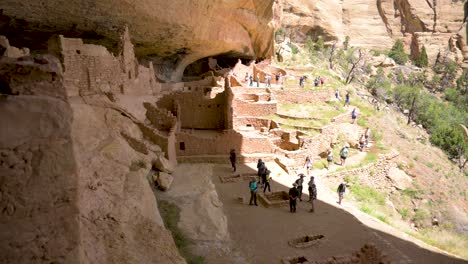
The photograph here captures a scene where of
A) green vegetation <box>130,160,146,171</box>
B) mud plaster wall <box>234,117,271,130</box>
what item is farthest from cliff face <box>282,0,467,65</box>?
green vegetation <box>130,160,146,171</box>

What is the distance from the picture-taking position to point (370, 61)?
59312 mm

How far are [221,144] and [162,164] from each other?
3670 mm

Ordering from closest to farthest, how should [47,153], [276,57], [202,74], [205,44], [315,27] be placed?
[47,153] < [205,44] < [202,74] < [276,57] < [315,27]

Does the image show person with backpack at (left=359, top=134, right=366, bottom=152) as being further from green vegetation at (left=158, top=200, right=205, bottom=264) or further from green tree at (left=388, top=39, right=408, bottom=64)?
green tree at (left=388, top=39, right=408, bottom=64)

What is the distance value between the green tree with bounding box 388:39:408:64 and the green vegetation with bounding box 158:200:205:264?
201 feet

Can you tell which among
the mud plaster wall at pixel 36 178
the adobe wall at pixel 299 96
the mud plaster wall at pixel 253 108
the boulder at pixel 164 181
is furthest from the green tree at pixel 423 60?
the mud plaster wall at pixel 36 178

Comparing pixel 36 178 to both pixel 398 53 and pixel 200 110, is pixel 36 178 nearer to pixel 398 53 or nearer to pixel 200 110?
pixel 200 110

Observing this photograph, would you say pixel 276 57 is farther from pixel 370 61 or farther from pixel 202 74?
pixel 370 61

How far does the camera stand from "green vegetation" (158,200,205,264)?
811 centimetres

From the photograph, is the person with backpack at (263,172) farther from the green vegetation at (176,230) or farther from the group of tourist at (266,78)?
the group of tourist at (266,78)

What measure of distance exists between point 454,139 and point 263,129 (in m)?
21.4

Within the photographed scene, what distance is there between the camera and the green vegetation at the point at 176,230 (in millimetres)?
8109

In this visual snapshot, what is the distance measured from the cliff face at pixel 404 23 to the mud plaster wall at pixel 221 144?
50.2m

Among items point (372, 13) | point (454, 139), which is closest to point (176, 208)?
point (454, 139)
